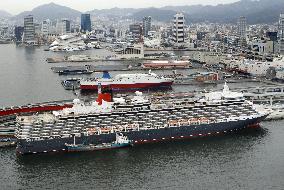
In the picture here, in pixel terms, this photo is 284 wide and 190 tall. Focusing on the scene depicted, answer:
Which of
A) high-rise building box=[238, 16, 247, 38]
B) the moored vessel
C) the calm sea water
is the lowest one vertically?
the calm sea water

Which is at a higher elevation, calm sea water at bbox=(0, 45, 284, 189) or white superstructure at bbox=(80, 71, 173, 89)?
white superstructure at bbox=(80, 71, 173, 89)

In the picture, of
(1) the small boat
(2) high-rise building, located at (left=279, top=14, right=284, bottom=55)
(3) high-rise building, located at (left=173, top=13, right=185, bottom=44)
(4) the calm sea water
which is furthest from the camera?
(3) high-rise building, located at (left=173, top=13, right=185, bottom=44)

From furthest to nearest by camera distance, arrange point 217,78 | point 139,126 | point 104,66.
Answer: point 104,66, point 217,78, point 139,126

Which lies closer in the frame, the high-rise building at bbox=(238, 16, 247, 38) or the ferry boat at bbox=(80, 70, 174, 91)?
the ferry boat at bbox=(80, 70, 174, 91)

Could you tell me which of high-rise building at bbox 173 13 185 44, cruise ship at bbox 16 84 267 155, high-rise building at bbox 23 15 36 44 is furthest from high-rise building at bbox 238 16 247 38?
cruise ship at bbox 16 84 267 155

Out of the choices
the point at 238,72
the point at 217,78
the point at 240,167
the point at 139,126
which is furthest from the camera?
the point at 238,72

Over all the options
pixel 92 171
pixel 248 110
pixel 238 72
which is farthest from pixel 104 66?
pixel 92 171

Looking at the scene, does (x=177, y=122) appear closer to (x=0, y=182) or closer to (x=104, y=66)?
(x=0, y=182)

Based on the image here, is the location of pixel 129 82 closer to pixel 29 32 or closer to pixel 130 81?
pixel 130 81

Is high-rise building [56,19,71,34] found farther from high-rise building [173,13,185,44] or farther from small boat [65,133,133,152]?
small boat [65,133,133,152]
